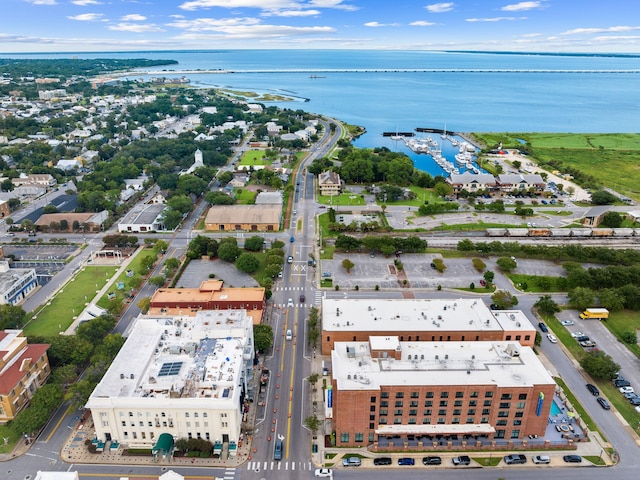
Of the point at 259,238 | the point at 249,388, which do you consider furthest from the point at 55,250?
the point at 249,388

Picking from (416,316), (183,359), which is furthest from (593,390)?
(183,359)

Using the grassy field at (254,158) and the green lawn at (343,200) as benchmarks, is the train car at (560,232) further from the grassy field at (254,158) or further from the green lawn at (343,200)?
the grassy field at (254,158)

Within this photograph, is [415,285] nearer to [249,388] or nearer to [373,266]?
[373,266]

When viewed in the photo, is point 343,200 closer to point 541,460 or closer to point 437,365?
point 437,365

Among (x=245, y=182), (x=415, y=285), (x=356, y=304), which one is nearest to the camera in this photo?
(x=356, y=304)

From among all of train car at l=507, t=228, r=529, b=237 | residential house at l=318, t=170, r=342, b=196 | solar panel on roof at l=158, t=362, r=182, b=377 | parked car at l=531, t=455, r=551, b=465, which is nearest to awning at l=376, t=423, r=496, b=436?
parked car at l=531, t=455, r=551, b=465
